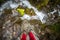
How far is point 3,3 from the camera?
7.48m

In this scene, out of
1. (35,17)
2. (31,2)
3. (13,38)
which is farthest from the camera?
(31,2)

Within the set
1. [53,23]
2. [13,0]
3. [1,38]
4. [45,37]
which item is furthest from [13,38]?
[13,0]

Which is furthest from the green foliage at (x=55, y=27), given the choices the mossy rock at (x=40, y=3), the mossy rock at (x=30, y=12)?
the mossy rock at (x=40, y=3)

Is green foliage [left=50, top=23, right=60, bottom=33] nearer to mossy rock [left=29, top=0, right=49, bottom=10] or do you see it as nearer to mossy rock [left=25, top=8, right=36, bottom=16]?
mossy rock [left=25, top=8, right=36, bottom=16]

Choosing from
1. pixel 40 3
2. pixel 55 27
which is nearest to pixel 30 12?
pixel 40 3

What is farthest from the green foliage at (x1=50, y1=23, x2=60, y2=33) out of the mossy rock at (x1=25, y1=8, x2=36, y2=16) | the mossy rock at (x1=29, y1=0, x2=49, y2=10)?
the mossy rock at (x1=29, y1=0, x2=49, y2=10)

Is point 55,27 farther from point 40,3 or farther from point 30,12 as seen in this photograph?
point 40,3

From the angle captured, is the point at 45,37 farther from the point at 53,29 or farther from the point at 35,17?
the point at 35,17

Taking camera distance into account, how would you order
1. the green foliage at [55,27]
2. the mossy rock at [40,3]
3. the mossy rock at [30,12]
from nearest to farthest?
the green foliage at [55,27] → the mossy rock at [30,12] → the mossy rock at [40,3]

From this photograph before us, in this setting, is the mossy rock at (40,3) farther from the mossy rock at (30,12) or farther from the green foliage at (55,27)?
the green foliage at (55,27)

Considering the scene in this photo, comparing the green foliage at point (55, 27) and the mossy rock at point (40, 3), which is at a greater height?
the mossy rock at point (40, 3)

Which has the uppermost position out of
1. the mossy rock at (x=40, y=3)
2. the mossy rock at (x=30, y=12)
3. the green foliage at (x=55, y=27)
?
the mossy rock at (x=40, y=3)

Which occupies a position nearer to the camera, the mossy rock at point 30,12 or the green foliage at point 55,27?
the green foliage at point 55,27

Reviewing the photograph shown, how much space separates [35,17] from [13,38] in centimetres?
120
